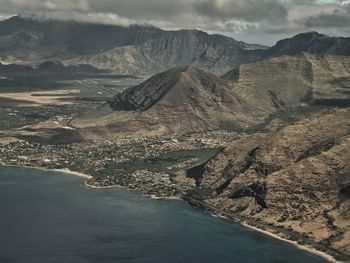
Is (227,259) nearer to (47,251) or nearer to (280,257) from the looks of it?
(280,257)

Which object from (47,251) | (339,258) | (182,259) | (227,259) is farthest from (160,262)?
(339,258)

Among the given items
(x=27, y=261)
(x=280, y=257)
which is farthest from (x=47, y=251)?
(x=280, y=257)

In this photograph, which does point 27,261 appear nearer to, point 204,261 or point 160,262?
point 160,262

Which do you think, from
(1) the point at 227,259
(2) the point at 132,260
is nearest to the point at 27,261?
(2) the point at 132,260

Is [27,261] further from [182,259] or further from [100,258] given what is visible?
[182,259]

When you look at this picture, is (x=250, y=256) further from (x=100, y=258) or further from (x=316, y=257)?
(x=100, y=258)
